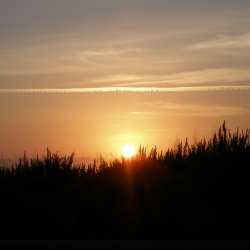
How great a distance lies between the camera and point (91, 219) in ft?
17.9

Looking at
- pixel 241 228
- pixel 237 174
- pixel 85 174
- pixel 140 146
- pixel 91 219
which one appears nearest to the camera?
pixel 241 228

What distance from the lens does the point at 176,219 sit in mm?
5281

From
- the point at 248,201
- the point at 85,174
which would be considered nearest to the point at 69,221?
the point at 248,201

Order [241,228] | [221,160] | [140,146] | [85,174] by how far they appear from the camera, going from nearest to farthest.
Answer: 1. [241,228]
2. [221,160]
3. [85,174]
4. [140,146]

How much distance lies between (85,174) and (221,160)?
393cm

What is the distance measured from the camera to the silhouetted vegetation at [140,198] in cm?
511

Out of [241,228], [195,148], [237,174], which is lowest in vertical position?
[241,228]

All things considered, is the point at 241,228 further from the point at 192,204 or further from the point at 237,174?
the point at 237,174

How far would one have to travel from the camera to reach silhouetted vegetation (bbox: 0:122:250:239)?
16.8 ft

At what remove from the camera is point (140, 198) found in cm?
635

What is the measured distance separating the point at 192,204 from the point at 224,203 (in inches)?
22.8

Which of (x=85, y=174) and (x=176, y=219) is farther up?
(x=85, y=174)

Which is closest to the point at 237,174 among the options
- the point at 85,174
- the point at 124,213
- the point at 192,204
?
the point at 192,204

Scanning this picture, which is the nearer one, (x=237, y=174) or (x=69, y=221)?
(x=69, y=221)
